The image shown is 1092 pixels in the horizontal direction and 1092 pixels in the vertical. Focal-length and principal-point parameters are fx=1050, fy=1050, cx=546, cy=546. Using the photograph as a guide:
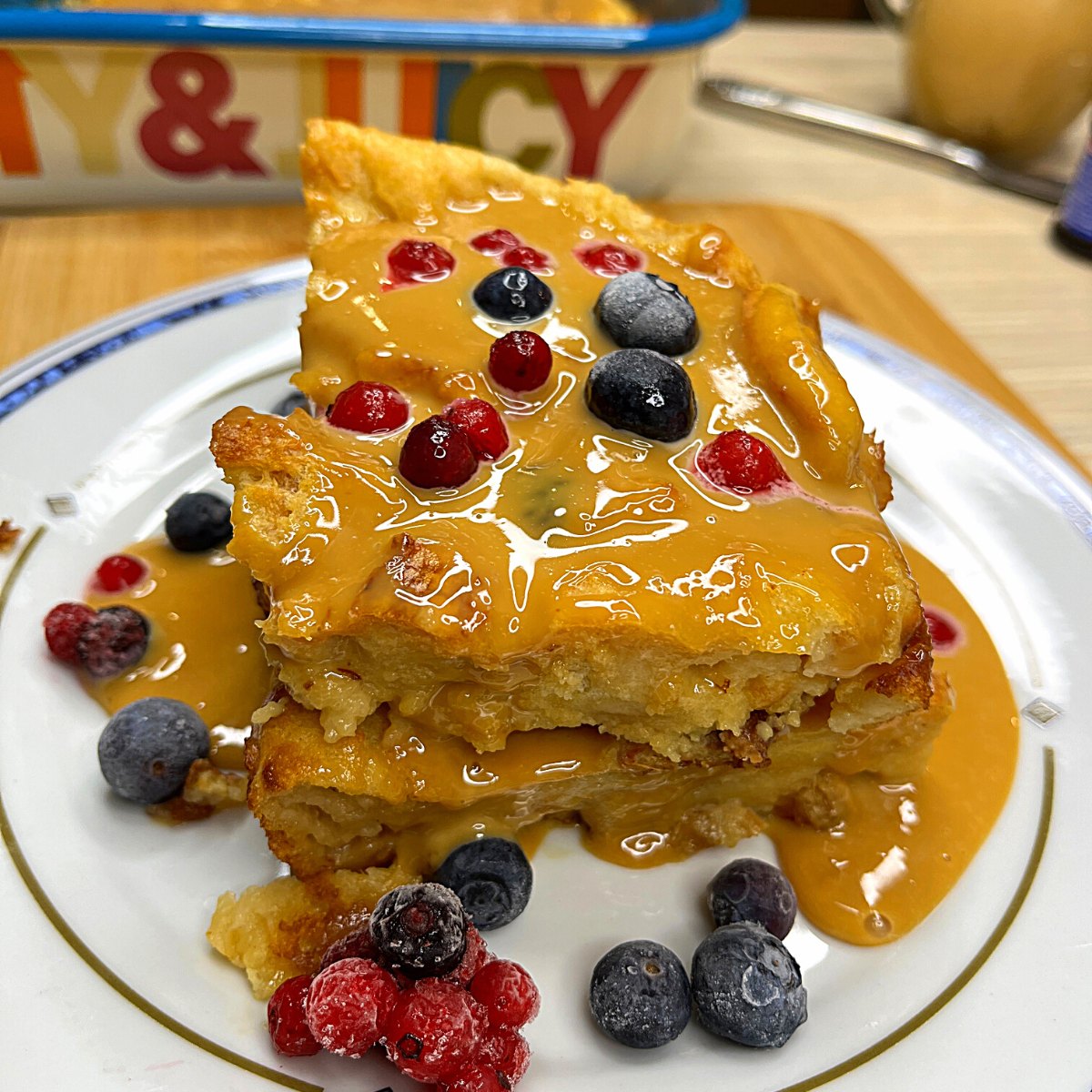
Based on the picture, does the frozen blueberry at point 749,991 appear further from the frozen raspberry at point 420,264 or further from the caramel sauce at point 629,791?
the frozen raspberry at point 420,264

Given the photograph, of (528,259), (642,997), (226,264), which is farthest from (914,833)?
(226,264)

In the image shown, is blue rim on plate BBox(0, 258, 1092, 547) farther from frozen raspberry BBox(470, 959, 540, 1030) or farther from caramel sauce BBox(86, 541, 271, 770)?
frozen raspberry BBox(470, 959, 540, 1030)

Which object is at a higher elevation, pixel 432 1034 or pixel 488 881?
pixel 432 1034

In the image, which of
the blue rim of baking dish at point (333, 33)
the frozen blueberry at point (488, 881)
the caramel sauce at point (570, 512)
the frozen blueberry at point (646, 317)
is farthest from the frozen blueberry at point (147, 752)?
the blue rim of baking dish at point (333, 33)

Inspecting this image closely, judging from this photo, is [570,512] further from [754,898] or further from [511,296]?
[754,898]

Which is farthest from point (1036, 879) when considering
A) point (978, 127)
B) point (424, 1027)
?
point (978, 127)

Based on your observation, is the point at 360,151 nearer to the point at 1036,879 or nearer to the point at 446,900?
the point at 446,900
